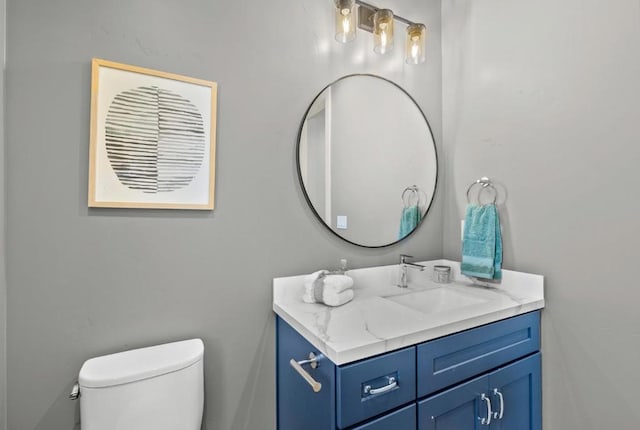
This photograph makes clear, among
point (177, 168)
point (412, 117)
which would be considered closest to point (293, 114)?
point (177, 168)

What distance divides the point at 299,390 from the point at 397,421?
Answer: 36 centimetres

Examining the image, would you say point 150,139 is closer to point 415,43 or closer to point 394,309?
point 394,309

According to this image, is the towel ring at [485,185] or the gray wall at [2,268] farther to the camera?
the towel ring at [485,185]

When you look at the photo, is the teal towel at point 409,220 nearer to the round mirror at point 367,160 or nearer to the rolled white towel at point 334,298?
the round mirror at point 367,160

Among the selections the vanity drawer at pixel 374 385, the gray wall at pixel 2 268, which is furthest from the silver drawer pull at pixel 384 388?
the gray wall at pixel 2 268

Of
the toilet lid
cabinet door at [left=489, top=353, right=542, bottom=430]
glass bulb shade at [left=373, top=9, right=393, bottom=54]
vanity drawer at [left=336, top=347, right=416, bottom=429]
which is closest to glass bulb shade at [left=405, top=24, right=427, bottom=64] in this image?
glass bulb shade at [left=373, top=9, right=393, bottom=54]

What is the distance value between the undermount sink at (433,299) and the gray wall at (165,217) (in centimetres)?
26

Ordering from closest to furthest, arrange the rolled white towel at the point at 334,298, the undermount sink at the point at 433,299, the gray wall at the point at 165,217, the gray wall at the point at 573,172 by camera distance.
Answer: the gray wall at the point at 165,217 → the gray wall at the point at 573,172 → the rolled white towel at the point at 334,298 → the undermount sink at the point at 433,299

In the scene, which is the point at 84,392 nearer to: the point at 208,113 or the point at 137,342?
the point at 137,342

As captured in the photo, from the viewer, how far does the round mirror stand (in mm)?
1413

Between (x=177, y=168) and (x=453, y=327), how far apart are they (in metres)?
1.17

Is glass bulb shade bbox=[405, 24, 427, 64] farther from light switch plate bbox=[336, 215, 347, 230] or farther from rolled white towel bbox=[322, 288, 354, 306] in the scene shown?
rolled white towel bbox=[322, 288, 354, 306]

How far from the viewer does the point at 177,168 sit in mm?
1140

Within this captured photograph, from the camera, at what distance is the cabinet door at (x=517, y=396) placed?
1.15m
